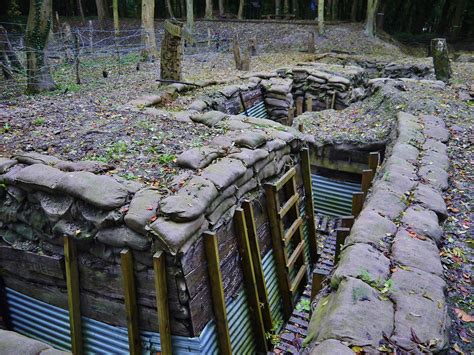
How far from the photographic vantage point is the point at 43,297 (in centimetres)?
399

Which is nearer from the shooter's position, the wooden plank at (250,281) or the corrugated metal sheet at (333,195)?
the wooden plank at (250,281)

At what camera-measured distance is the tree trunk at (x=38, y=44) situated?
8.36m

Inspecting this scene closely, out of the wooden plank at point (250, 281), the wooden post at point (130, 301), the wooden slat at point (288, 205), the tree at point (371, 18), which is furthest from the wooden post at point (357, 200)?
the tree at point (371, 18)

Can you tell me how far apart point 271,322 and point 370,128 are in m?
3.95

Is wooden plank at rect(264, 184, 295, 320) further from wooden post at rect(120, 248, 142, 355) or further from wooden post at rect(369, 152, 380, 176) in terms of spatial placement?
wooden post at rect(120, 248, 142, 355)

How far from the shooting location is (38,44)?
28.0 ft

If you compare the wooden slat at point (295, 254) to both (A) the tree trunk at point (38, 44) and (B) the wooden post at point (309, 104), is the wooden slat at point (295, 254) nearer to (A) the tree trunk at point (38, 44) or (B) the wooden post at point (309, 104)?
(B) the wooden post at point (309, 104)

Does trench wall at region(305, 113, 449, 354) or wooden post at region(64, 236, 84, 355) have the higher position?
trench wall at region(305, 113, 449, 354)

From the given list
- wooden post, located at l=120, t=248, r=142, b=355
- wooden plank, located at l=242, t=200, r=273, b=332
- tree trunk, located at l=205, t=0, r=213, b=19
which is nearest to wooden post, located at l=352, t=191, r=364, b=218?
wooden plank, located at l=242, t=200, r=273, b=332

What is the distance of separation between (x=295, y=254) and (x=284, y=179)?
1015mm

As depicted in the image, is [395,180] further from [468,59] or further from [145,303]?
[468,59]

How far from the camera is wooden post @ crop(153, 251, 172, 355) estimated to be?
3.06 metres

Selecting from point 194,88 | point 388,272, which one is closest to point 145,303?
point 388,272

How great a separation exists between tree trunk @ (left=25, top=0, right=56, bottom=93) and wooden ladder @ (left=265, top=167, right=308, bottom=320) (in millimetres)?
6481
